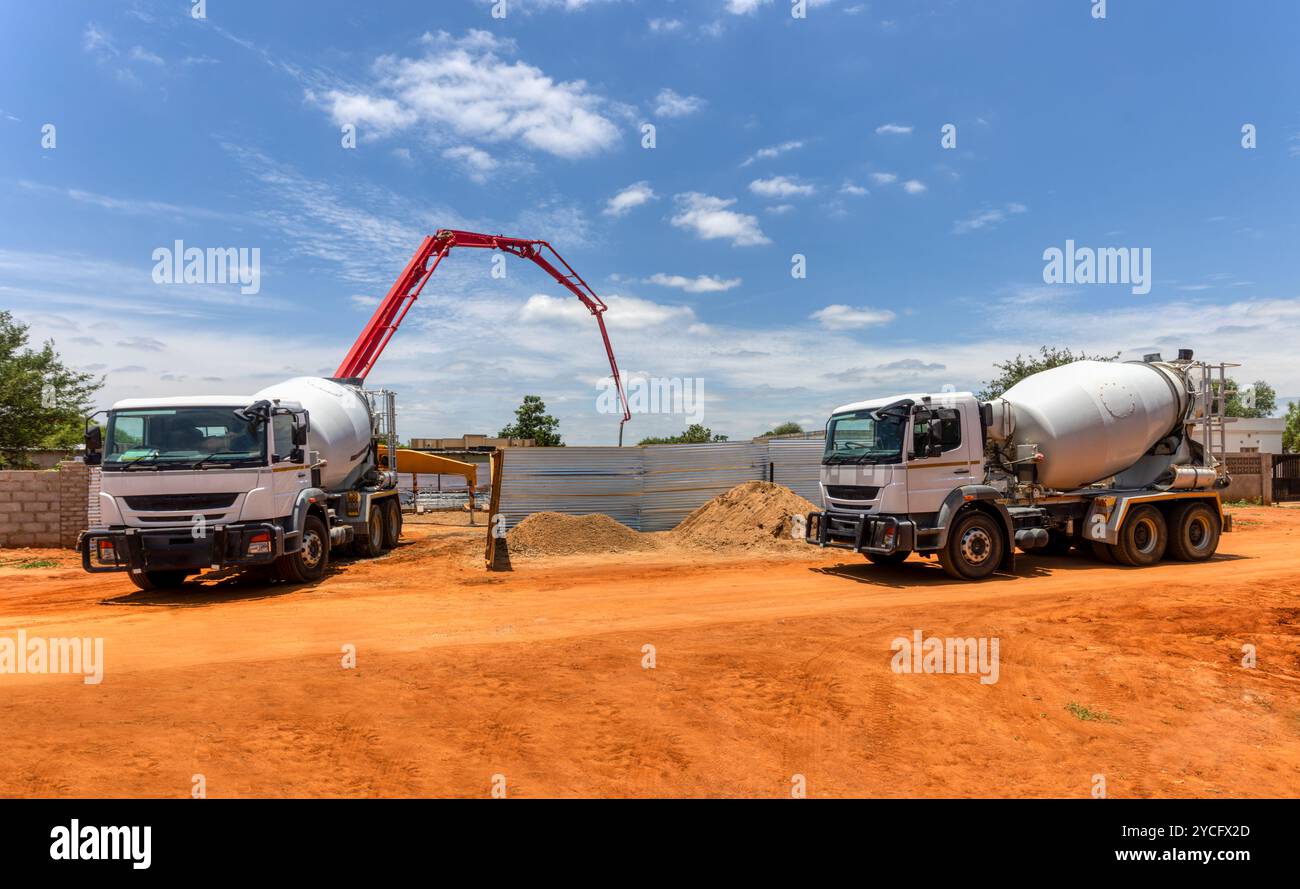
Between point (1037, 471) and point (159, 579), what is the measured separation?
54.1 ft

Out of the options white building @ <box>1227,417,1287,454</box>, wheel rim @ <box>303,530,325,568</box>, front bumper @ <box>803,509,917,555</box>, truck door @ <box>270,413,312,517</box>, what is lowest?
wheel rim @ <box>303,530,325,568</box>

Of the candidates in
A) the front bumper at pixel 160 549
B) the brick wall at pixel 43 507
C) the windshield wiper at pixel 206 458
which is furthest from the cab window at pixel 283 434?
the brick wall at pixel 43 507

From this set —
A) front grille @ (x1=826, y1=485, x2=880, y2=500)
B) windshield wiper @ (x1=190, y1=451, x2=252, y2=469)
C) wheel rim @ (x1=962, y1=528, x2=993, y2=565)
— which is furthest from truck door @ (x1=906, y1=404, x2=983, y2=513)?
windshield wiper @ (x1=190, y1=451, x2=252, y2=469)

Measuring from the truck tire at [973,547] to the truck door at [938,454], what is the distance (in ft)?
2.14

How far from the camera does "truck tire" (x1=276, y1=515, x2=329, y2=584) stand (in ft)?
43.0

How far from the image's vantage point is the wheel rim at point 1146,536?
15.0 meters

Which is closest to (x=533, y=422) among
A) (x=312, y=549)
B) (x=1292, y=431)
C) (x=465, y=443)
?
(x=465, y=443)

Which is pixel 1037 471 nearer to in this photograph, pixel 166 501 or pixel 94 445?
pixel 166 501

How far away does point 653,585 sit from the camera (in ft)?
44.0

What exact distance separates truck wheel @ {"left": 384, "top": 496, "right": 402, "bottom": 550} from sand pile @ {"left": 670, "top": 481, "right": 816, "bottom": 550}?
23.8ft

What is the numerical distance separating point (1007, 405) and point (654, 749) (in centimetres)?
1187

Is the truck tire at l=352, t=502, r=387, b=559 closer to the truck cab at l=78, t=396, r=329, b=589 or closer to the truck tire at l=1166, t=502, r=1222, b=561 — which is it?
the truck cab at l=78, t=396, r=329, b=589

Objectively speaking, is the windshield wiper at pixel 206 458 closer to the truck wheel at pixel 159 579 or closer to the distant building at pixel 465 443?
the truck wheel at pixel 159 579
